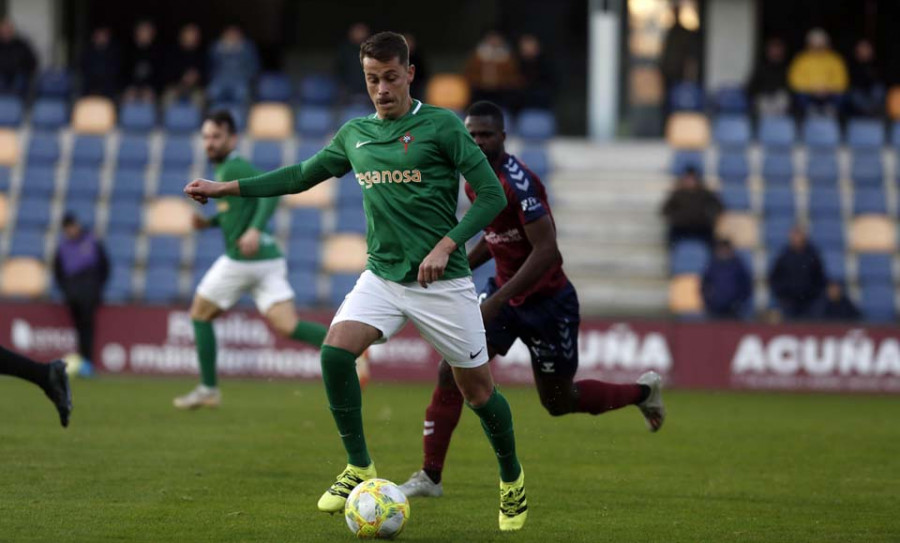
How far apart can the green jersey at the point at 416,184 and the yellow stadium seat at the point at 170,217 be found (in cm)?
1365

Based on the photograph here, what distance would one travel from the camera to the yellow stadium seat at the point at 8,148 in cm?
2120

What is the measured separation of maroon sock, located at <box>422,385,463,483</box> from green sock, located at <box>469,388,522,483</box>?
1.09m

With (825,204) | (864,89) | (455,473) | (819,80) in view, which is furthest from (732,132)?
(455,473)

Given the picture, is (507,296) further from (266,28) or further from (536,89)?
(266,28)

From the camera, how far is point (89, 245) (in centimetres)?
1791

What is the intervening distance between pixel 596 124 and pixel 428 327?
15.3 metres

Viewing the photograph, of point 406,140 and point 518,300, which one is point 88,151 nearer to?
point 518,300

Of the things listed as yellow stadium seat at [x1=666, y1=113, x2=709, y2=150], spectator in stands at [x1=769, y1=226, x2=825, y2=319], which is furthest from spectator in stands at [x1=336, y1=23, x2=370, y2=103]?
spectator in stands at [x1=769, y1=226, x2=825, y2=319]

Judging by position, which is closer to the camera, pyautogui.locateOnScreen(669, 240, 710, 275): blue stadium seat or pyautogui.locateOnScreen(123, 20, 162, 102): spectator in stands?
pyautogui.locateOnScreen(669, 240, 710, 275): blue stadium seat

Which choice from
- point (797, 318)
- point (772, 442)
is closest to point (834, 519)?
point (772, 442)

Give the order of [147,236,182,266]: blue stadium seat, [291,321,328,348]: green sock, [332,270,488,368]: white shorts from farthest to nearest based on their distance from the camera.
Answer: [147,236,182,266]: blue stadium seat, [291,321,328,348]: green sock, [332,270,488,368]: white shorts

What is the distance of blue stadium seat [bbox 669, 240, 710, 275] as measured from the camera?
1908 cm

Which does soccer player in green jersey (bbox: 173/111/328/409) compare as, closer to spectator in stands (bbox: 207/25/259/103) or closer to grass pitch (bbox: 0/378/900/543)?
grass pitch (bbox: 0/378/900/543)

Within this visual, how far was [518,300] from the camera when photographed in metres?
8.29
